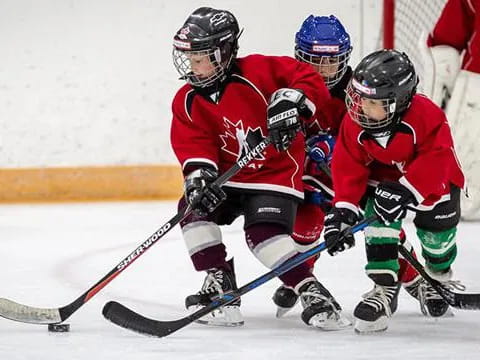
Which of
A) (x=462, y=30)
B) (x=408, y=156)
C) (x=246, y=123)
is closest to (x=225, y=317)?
(x=246, y=123)

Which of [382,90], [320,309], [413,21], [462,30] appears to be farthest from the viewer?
[413,21]

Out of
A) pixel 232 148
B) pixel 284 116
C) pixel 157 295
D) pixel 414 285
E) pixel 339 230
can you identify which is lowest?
pixel 157 295

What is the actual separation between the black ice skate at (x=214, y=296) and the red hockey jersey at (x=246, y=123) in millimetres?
224

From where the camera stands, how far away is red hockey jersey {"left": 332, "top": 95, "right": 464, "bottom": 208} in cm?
252

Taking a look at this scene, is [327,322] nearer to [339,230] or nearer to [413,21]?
[339,230]

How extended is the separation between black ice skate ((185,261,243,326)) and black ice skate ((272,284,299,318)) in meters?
0.13

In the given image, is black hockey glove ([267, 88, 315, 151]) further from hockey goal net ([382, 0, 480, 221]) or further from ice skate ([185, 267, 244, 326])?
hockey goal net ([382, 0, 480, 221])

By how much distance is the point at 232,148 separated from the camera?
2791 mm

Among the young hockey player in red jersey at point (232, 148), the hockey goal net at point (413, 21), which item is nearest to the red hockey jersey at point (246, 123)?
the young hockey player in red jersey at point (232, 148)

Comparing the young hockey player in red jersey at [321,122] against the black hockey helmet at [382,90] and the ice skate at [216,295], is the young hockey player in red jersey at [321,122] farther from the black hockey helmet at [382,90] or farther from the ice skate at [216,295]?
the black hockey helmet at [382,90]

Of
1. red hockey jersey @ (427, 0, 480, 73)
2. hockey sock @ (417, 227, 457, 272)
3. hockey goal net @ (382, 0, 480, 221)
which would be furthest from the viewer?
hockey goal net @ (382, 0, 480, 221)

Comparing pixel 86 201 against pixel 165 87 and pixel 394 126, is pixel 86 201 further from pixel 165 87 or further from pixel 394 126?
pixel 394 126

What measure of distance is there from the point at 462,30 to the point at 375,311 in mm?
2326

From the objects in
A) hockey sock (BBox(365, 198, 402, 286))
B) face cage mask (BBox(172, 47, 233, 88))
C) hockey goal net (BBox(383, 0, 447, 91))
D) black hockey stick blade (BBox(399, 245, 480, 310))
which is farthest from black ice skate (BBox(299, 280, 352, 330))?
hockey goal net (BBox(383, 0, 447, 91))
